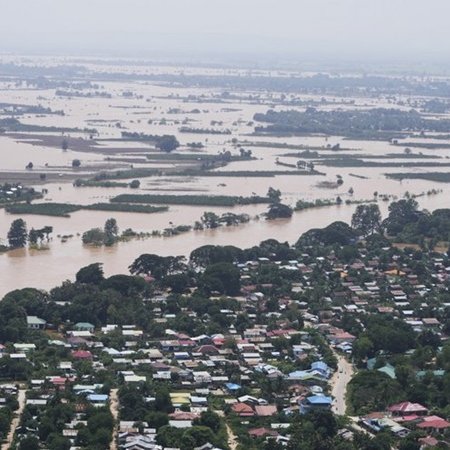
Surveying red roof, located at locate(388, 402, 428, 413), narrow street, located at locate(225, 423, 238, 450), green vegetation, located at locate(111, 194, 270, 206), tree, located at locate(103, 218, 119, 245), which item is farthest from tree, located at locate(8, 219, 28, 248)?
red roof, located at locate(388, 402, 428, 413)

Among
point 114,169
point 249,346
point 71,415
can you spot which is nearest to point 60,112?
point 114,169

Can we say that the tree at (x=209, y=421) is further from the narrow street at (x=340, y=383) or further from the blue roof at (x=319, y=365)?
the blue roof at (x=319, y=365)

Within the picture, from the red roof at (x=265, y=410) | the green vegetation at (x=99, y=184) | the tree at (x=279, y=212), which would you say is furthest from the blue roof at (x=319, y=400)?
the green vegetation at (x=99, y=184)

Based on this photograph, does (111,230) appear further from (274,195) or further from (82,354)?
(82,354)

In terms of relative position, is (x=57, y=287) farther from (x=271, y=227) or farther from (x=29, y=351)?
(x=271, y=227)

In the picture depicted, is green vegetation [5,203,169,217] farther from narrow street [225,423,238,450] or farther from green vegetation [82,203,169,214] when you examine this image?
narrow street [225,423,238,450]
